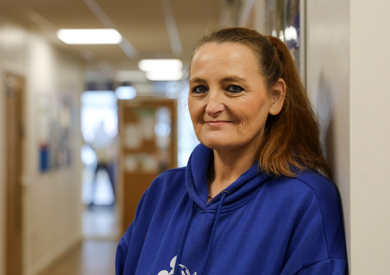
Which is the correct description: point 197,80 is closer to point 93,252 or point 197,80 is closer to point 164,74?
point 93,252

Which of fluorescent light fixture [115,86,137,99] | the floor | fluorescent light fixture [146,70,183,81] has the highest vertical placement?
fluorescent light fixture [146,70,183,81]

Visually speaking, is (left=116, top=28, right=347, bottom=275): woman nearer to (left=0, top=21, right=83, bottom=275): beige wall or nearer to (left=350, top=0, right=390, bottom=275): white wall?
(left=350, top=0, right=390, bottom=275): white wall

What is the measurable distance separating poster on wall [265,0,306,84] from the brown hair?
25 centimetres

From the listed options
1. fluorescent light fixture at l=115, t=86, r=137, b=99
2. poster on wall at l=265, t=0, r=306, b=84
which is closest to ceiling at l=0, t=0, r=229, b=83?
poster on wall at l=265, t=0, r=306, b=84

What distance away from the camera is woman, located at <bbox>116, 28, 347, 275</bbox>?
0.99 metres

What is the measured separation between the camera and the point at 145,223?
4.37 feet

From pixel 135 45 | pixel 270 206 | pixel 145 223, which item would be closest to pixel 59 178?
pixel 135 45

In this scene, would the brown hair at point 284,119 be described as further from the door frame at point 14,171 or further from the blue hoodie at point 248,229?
the door frame at point 14,171

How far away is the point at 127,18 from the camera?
466cm

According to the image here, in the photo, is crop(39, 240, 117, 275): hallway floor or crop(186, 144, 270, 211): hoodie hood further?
crop(39, 240, 117, 275): hallway floor

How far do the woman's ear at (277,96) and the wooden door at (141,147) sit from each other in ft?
17.9

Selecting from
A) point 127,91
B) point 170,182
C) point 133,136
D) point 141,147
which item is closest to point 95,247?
point 141,147

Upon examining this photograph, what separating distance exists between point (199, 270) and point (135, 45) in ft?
18.2

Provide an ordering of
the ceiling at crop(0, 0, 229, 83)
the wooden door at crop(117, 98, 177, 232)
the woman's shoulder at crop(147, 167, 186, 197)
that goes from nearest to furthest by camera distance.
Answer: the woman's shoulder at crop(147, 167, 186, 197), the ceiling at crop(0, 0, 229, 83), the wooden door at crop(117, 98, 177, 232)
